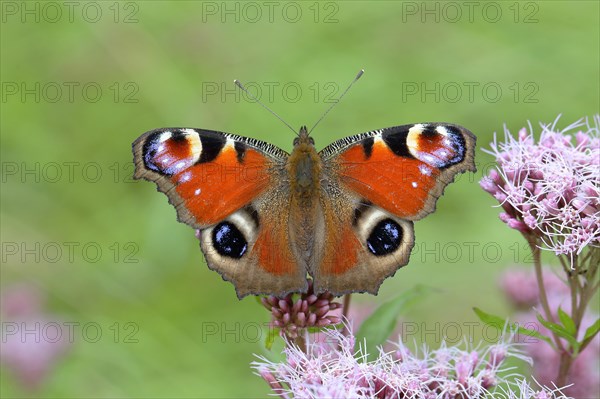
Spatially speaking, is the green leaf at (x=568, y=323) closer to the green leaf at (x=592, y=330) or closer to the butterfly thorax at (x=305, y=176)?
the green leaf at (x=592, y=330)

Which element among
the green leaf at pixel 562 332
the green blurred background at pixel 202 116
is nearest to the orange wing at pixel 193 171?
the green leaf at pixel 562 332

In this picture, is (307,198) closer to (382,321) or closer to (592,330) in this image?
(382,321)

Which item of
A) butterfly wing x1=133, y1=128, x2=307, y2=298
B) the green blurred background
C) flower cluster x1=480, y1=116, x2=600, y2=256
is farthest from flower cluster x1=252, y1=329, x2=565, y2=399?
the green blurred background

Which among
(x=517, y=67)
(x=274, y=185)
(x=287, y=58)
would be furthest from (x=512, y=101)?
(x=274, y=185)

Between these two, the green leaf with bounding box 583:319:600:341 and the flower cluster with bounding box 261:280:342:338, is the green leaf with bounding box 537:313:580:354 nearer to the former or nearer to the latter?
the green leaf with bounding box 583:319:600:341

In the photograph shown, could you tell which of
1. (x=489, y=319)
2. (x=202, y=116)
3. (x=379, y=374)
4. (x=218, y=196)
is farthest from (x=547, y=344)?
(x=202, y=116)

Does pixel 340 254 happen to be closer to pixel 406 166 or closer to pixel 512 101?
pixel 406 166
